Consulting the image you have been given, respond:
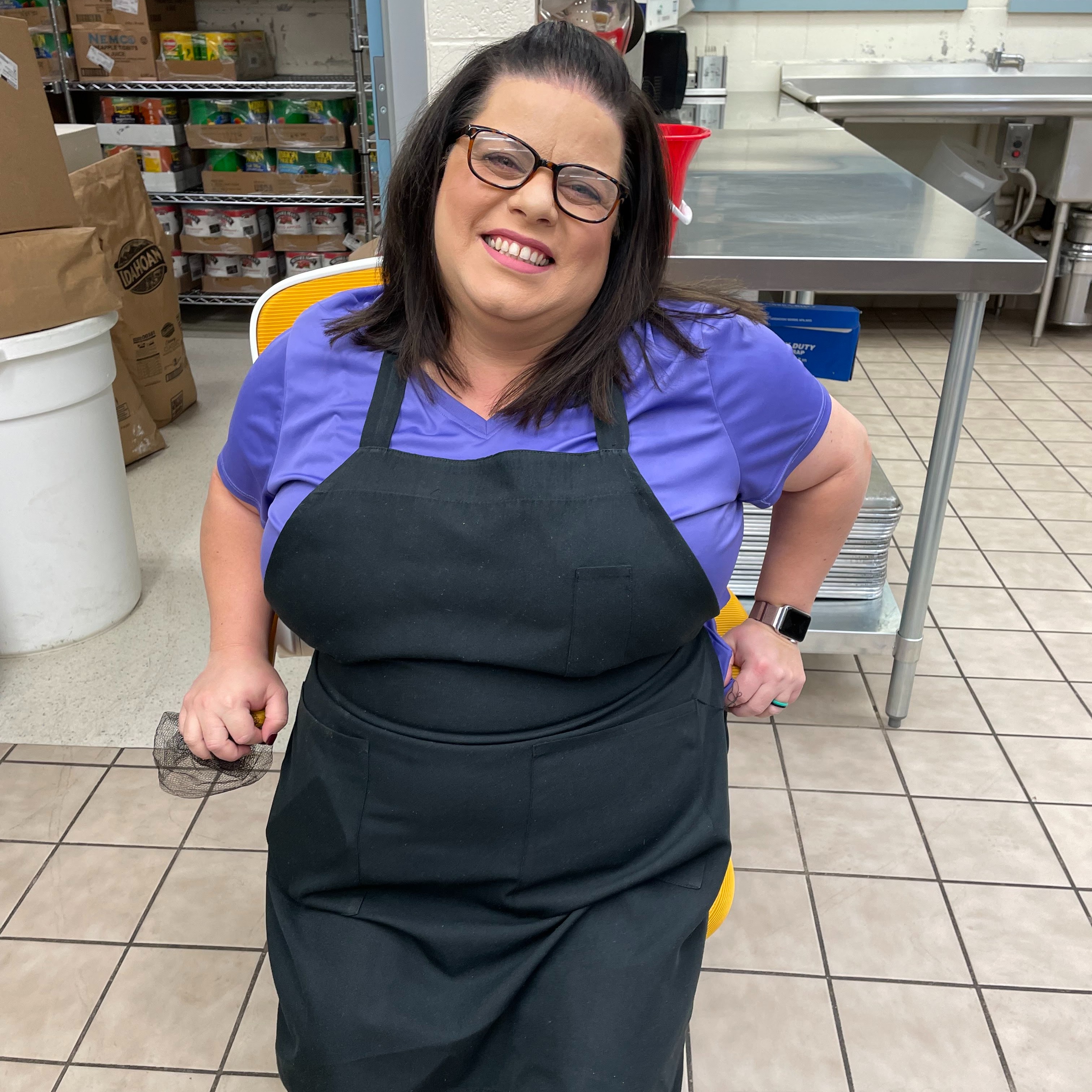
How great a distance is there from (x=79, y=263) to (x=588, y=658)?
6.46ft

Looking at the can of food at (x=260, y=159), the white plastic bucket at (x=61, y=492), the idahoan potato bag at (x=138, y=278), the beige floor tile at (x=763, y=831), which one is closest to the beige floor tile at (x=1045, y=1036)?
the beige floor tile at (x=763, y=831)

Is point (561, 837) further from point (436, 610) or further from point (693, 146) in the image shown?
point (693, 146)

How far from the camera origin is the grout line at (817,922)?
1697 millimetres

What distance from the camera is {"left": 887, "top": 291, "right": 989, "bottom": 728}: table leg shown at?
2.06 metres

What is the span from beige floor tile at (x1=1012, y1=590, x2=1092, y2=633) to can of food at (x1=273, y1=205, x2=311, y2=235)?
11.7 ft

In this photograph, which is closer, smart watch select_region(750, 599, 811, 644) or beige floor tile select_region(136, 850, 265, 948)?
smart watch select_region(750, 599, 811, 644)

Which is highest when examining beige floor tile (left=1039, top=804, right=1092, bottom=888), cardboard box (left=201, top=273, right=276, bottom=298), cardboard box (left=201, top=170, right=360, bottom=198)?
cardboard box (left=201, top=170, right=360, bottom=198)

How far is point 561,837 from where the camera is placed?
45.8 inches

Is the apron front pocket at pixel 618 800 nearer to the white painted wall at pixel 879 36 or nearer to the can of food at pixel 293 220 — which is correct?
the can of food at pixel 293 220

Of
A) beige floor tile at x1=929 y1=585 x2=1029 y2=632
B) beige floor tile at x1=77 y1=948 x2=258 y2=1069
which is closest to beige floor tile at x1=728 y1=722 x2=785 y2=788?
beige floor tile at x1=929 y1=585 x2=1029 y2=632

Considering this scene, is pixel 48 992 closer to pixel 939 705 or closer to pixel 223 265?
pixel 939 705

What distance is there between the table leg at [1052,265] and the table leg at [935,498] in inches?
118

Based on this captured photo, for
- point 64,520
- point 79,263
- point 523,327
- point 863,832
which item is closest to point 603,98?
point 523,327

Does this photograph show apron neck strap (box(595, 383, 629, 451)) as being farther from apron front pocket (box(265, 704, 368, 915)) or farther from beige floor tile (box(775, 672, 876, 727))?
beige floor tile (box(775, 672, 876, 727))
